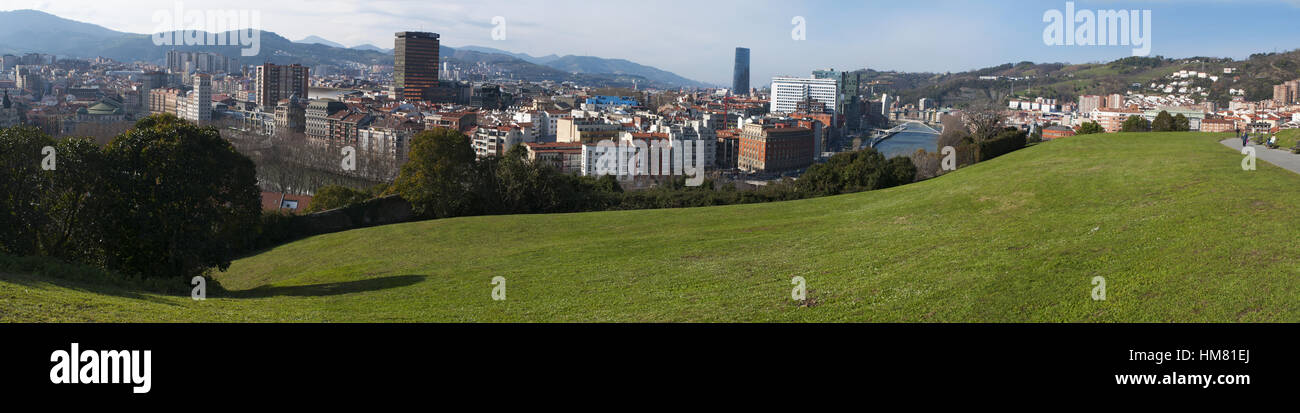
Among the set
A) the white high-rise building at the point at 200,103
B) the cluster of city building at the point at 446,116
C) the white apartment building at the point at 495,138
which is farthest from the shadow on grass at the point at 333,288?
the white high-rise building at the point at 200,103

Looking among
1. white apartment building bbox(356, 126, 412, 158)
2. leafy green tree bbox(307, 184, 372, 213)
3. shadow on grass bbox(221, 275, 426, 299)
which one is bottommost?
shadow on grass bbox(221, 275, 426, 299)

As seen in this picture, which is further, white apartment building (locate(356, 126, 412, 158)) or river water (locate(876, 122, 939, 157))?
river water (locate(876, 122, 939, 157))

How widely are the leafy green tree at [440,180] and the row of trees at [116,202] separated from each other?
10.9 metres

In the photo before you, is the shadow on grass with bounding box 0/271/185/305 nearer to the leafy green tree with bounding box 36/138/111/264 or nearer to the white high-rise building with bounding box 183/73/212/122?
the leafy green tree with bounding box 36/138/111/264

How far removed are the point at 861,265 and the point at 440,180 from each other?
17.8 metres

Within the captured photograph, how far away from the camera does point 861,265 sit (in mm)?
11516

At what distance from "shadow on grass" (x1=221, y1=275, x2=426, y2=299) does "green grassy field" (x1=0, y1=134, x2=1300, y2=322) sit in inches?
3.3

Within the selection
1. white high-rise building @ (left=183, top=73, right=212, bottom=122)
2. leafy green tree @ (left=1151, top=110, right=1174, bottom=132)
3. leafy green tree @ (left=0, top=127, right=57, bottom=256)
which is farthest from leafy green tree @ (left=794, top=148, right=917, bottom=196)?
white high-rise building @ (left=183, top=73, right=212, bottom=122)

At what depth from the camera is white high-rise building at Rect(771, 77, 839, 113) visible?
172125mm

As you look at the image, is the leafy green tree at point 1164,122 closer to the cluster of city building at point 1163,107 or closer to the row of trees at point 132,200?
the cluster of city building at point 1163,107
